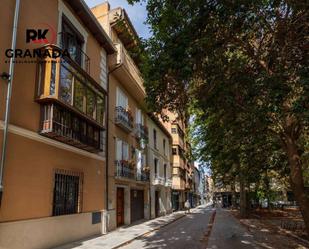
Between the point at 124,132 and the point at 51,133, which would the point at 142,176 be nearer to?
the point at 124,132

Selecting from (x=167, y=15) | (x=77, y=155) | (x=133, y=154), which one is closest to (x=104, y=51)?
(x=77, y=155)

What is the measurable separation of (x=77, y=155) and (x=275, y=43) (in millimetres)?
9149

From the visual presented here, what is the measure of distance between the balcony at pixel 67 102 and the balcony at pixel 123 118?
431 cm

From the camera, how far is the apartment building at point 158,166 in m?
29.2

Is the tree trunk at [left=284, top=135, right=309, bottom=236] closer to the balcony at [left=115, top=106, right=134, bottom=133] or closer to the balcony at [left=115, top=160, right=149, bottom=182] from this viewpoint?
the balcony at [left=115, top=160, right=149, bottom=182]

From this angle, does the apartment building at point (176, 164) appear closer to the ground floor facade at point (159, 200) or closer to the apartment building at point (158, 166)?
the apartment building at point (158, 166)

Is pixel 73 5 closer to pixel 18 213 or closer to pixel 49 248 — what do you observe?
pixel 18 213

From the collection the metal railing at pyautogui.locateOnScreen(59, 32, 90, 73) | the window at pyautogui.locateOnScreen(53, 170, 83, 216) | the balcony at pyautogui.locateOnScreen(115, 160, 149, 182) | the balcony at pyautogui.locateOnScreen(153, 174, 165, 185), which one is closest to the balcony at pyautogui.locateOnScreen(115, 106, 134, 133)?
the balcony at pyautogui.locateOnScreen(115, 160, 149, 182)

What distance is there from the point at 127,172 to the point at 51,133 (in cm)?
996

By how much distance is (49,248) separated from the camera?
11469 millimetres

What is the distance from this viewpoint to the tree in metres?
8.25

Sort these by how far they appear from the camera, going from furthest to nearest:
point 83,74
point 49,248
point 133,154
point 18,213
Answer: point 133,154, point 83,74, point 49,248, point 18,213

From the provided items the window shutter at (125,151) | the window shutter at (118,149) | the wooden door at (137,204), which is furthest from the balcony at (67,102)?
the wooden door at (137,204)

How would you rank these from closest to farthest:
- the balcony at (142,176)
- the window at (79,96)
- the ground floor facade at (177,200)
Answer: the window at (79,96), the balcony at (142,176), the ground floor facade at (177,200)
